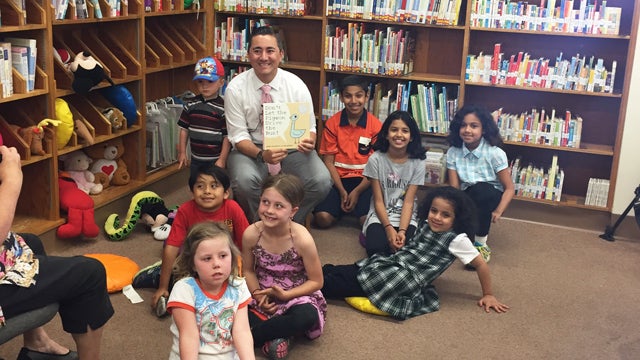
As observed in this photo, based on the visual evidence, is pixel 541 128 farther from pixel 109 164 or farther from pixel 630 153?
pixel 109 164

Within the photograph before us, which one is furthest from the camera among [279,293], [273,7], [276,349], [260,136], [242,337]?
[273,7]

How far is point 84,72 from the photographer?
13.0 ft

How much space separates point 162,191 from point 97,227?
35.5 inches

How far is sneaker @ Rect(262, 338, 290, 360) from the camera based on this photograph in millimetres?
2895

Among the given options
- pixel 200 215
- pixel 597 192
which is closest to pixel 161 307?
pixel 200 215

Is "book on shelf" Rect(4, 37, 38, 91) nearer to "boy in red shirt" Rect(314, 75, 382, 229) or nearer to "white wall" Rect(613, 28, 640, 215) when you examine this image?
"boy in red shirt" Rect(314, 75, 382, 229)

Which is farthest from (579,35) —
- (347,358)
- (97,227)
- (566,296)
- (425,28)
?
(97,227)

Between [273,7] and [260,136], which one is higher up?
[273,7]

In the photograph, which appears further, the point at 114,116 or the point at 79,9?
the point at 114,116

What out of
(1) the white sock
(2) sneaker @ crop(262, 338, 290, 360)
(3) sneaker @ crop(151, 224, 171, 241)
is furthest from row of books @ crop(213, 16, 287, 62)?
(2) sneaker @ crop(262, 338, 290, 360)

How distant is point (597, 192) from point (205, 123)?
96.9 inches

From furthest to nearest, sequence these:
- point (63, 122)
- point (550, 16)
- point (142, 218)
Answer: point (550, 16) → point (142, 218) → point (63, 122)

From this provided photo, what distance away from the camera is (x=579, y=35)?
14.8 feet

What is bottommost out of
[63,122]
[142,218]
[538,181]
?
[142,218]
